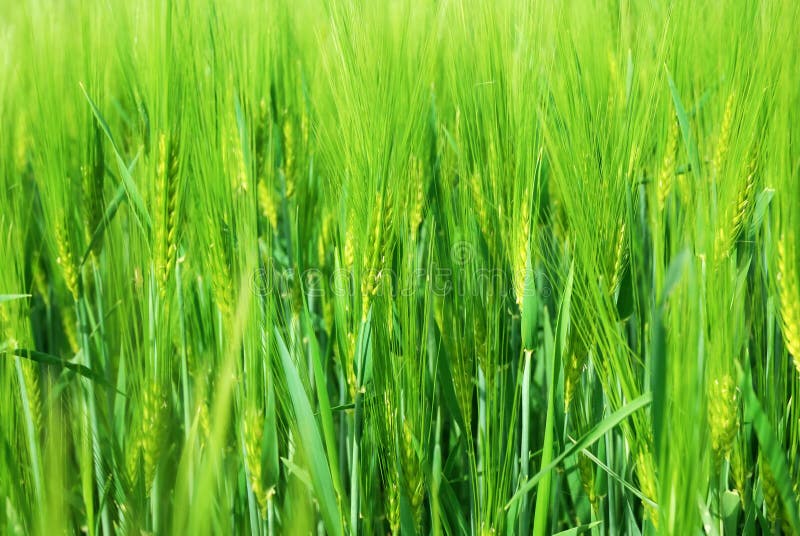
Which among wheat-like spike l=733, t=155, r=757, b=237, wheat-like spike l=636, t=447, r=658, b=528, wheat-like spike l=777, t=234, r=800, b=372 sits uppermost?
wheat-like spike l=733, t=155, r=757, b=237

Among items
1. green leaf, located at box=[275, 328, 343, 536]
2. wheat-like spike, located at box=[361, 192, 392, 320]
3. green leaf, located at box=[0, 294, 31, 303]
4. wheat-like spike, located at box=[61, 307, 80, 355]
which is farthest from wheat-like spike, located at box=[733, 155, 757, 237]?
wheat-like spike, located at box=[61, 307, 80, 355]

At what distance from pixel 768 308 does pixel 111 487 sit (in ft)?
2.58

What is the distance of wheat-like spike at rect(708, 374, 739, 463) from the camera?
26.8 inches

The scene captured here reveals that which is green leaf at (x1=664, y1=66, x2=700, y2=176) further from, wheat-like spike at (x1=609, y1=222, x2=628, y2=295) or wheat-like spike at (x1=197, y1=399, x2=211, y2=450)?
wheat-like spike at (x1=197, y1=399, x2=211, y2=450)

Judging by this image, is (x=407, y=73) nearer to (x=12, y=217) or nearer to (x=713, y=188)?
(x=713, y=188)

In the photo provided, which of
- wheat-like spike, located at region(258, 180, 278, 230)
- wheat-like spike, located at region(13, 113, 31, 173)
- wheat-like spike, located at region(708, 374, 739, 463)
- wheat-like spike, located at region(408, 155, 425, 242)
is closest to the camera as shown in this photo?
wheat-like spike, located at region(708, 374, 739, 463)

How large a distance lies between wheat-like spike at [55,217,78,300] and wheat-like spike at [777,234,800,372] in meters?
0.80

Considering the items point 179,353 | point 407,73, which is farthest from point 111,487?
point 407,73

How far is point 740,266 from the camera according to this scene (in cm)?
93

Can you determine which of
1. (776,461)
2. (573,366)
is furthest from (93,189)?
(776,461)

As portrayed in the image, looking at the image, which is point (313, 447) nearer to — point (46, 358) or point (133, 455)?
point (133, 455)

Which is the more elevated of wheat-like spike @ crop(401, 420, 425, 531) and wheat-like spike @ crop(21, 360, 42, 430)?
wheat-like spike @ crop(21, 360, 42, 430)

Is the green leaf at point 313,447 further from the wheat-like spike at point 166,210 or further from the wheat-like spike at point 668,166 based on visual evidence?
the wheat-like spike at point 668,166

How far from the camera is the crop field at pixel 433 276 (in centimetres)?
74
